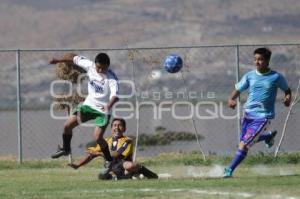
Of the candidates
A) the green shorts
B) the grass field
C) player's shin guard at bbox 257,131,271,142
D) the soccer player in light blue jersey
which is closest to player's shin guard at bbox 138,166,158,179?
the grass field

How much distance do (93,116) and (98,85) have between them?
0.53 meters

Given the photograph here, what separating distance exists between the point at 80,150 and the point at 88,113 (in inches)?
411

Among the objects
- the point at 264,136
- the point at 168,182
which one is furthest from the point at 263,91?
the point at 168,182

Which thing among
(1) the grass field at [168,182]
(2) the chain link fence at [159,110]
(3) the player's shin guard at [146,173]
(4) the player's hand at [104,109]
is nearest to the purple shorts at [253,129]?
(1) the grass field at [168,182]

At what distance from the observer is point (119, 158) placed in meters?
19.1

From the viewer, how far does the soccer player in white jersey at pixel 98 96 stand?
18.6 m

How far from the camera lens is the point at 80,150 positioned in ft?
96.1

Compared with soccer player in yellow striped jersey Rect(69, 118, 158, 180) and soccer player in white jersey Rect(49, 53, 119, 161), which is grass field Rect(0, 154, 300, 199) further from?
soccer player in white jersey Rect(49, 53, 119, 161)

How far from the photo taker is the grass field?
50.5 feet

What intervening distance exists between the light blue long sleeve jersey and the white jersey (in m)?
2.08

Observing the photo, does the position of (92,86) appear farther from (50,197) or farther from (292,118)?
(292,118)

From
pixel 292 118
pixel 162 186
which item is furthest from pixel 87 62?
pixel 292 118

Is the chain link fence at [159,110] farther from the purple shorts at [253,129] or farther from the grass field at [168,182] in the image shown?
the purple shorts at [253,129]

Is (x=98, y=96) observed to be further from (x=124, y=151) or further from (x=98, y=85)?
(x=124, y=151)
